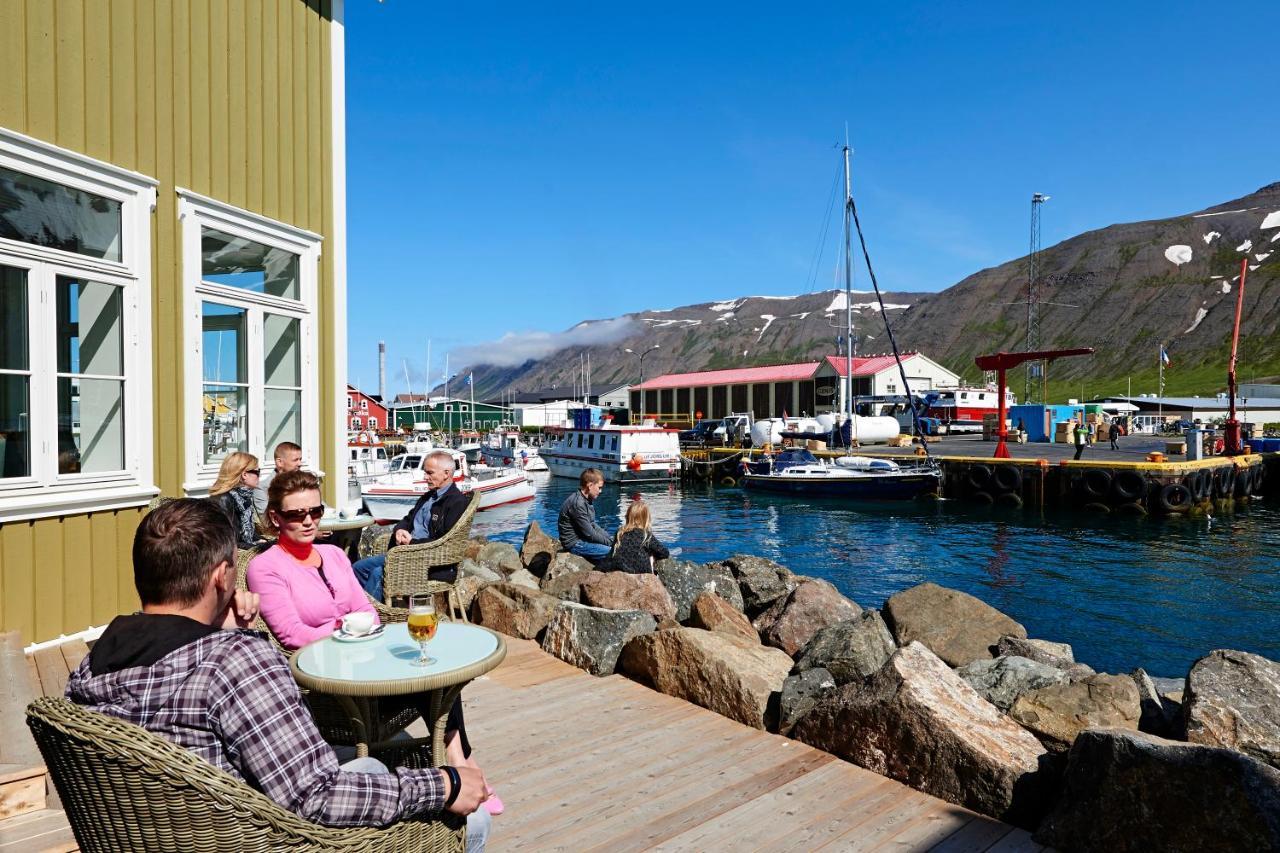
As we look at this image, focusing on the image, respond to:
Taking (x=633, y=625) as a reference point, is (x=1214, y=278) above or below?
above

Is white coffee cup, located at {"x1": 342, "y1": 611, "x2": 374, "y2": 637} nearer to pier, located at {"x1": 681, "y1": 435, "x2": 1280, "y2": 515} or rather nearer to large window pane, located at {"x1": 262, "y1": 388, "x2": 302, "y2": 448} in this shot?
large window pane, located at {"x1": 262, "y1": 388, "x2": 302, "y2": 448}

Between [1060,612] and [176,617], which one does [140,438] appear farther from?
[1060,612]

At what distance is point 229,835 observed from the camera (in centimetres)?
187

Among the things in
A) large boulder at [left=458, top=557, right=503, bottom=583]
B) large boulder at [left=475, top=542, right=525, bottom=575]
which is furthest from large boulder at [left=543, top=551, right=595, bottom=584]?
large boulder at [left=475, top=542, right=525, bottom=575]

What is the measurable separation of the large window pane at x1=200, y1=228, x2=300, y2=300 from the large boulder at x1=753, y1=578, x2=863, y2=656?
5.13 metres

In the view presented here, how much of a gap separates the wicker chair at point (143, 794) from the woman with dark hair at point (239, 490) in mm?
3795

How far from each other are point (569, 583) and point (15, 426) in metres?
4.48

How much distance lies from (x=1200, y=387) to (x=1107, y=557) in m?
111

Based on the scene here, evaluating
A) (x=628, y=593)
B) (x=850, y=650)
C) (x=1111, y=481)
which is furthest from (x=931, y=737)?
(x=1111, y=481)

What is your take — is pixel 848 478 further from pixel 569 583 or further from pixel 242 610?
pixel 242 610

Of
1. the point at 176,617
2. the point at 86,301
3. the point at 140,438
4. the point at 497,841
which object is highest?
the point at 86,301

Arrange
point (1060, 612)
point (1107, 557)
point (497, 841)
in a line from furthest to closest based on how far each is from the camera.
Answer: point (1107, 557) → point (1060, 612) → point (497, 841)

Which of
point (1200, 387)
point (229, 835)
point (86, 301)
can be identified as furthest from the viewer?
point (1200, 387)

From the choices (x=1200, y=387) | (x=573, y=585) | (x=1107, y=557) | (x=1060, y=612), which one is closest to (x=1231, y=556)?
(x=1107, y=557)
